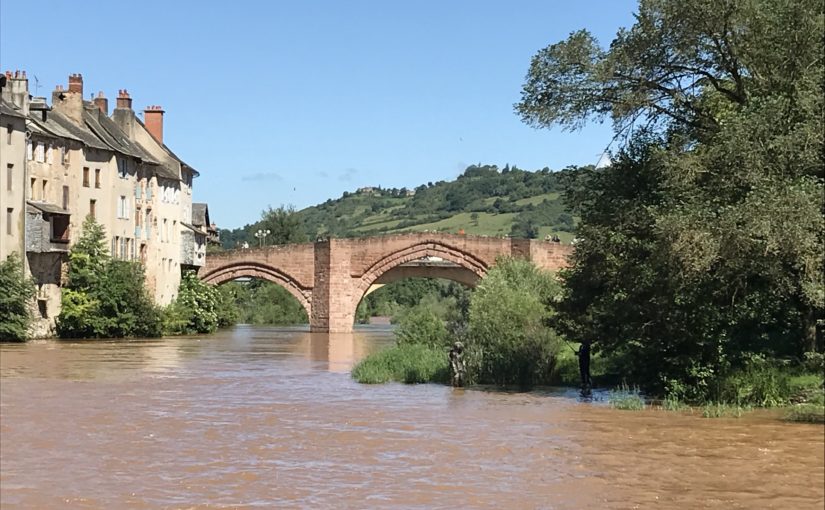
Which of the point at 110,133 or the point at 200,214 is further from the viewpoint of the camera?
the point at 200,214

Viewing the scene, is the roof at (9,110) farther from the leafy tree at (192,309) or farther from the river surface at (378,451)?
the river surface at (378,451)

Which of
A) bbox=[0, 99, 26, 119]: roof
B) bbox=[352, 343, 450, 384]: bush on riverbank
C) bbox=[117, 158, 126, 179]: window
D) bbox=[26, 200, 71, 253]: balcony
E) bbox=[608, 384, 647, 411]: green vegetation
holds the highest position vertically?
bbox=[0, 99, 26, 119]: roof

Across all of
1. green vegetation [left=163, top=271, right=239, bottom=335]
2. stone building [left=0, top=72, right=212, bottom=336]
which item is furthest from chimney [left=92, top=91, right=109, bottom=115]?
green vegetation [left=163, top=271, right=239, bottom=335]

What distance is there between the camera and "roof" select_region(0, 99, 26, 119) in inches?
1634

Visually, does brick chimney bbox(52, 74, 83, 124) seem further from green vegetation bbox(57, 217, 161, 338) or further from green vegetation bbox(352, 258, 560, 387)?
green vegetation bbox(352, 258, 560, 387)

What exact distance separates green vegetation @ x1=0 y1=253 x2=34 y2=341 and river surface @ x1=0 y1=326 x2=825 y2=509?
15.2 meters

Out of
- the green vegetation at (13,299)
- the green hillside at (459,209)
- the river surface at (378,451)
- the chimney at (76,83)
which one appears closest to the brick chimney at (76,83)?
the chimney at (76,83)

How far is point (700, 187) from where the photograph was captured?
21000 mm

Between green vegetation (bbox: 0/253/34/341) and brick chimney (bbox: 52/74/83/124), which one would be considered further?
brick chimney (bbox: 52/74/83/124)

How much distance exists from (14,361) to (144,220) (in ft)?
70.6

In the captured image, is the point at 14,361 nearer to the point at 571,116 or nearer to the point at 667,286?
the point at 571,116

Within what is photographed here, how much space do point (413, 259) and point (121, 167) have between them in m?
15.9

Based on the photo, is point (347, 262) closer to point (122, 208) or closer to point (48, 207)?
point (122, 208)

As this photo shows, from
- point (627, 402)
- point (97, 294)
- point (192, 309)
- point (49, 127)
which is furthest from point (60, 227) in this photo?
point (627, 402)
